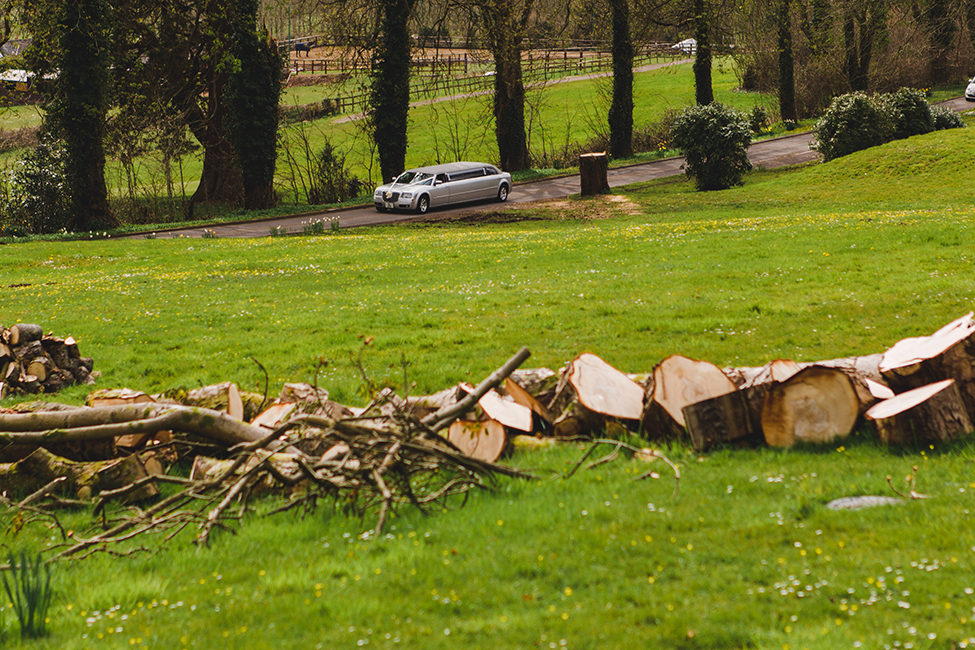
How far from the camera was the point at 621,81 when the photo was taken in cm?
3900

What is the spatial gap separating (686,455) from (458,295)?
8118mm

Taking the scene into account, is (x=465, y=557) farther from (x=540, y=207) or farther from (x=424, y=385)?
(x=540, y=207)

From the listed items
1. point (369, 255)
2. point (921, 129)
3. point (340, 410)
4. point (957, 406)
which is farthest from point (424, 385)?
point (921, 129)

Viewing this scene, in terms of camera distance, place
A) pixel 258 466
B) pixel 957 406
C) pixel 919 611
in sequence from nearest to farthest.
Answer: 1. pixel 919 611
2. pixel 258 466
3. pixel 957 406

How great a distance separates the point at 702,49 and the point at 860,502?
37.9m

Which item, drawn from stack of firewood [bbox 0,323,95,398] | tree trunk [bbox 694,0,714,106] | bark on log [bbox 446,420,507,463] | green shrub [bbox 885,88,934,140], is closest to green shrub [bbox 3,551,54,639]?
bark on log [bbox 446,420,507,463]

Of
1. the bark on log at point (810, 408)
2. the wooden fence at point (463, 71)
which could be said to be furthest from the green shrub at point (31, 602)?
the wooden fence at point (463, 71)

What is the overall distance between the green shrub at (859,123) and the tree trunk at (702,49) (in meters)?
9.72

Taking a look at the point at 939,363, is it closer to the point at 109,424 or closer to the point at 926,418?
the point at 926,418

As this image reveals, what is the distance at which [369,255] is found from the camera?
19.4m

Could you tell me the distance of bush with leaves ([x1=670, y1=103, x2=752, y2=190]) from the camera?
90.9ft

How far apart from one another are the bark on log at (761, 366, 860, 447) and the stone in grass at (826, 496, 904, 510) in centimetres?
102

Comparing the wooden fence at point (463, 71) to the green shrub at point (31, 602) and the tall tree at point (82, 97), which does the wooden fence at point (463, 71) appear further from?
the green shrub at point (31, 602)

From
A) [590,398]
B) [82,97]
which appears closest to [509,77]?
[82,97]
